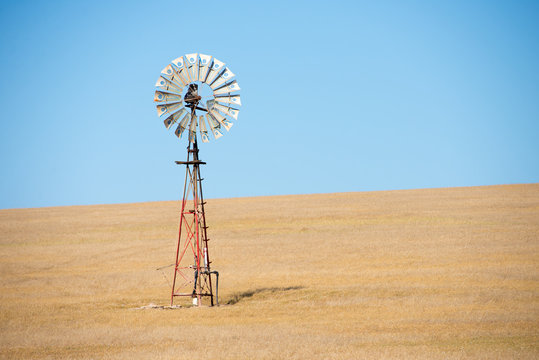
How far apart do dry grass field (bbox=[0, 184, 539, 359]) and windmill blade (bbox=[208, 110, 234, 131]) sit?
5.61 metres

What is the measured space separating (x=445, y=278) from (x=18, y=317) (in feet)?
47.6

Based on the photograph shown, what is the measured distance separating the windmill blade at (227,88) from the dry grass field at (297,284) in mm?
6708

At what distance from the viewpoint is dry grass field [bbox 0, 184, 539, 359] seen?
12945 millimetres

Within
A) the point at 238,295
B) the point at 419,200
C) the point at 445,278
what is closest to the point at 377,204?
the point at 419,200

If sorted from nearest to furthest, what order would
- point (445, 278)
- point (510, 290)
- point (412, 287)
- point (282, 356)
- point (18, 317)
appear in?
point (282, 356)
point (18, 317)
point (510, 290)
point (412, 287)
point (445, 278)

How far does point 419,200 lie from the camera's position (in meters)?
47.9

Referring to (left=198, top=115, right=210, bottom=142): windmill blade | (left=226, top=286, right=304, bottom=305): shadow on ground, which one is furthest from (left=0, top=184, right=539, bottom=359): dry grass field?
(left=198, top=115, right=210, bottom=142): windmill blade

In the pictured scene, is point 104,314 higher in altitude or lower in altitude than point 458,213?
lower

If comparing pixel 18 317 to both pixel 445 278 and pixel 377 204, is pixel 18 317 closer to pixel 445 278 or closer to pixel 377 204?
pixel 445 278

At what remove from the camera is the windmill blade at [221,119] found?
18.7 meters

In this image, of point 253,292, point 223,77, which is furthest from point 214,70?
point 253,292

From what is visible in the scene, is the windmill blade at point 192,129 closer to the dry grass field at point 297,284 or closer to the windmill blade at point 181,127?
the windmill blade at point 181,127

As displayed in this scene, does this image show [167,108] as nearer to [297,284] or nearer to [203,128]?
[203,128]

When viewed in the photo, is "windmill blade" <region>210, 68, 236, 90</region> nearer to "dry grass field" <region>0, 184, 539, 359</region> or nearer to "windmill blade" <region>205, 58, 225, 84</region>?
"windmill blade" <region>205, 58, 225, 84</region>
